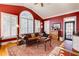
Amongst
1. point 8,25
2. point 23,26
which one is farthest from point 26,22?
point 8,25

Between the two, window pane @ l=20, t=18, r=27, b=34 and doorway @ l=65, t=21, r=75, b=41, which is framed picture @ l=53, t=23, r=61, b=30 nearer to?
doorway @ l=65, t=21, r=75, b=41

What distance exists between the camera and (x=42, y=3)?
7.76 ft

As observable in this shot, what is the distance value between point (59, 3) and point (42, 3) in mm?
402

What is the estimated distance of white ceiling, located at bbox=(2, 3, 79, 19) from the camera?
7.63ft

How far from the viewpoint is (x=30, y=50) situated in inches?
94.0

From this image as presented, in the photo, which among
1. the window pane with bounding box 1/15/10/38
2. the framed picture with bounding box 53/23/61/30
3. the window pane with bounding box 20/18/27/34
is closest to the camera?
the window pane with bounding box 1/15/10/38

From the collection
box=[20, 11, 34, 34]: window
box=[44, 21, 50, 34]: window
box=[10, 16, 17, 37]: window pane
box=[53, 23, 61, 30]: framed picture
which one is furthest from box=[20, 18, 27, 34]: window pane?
box=[53, 23, 61, 30]: framed picture

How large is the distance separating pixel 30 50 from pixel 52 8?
1143 mm

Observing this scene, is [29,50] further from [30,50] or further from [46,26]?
[46,26]

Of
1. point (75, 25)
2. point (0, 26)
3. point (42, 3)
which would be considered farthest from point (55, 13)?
point (0, 26)

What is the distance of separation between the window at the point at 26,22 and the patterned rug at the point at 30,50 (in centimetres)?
38

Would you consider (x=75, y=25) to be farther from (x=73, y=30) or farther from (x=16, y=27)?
(x=16, y=27)

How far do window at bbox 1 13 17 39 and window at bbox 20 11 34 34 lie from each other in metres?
0.16

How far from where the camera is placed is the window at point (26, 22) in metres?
2.40
